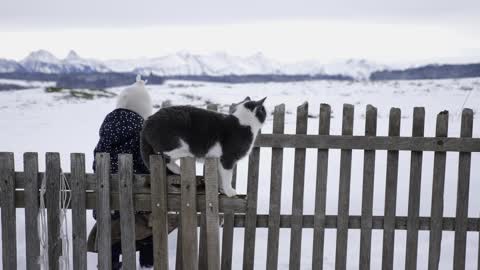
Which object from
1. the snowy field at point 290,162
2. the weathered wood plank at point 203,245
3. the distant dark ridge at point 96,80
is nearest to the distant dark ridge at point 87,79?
the distant dark ridge at point 96,80

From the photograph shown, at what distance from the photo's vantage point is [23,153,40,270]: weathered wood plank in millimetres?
3217

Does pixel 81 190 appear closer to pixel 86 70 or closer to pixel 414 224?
pixel 414 224

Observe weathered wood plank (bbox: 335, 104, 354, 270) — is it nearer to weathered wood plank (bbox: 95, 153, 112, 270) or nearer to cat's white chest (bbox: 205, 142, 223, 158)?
cat's white chest (bbox: 205, 142, 223, 158)

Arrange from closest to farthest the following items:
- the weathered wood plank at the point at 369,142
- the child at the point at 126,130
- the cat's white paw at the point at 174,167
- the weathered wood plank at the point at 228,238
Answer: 1. the cat's white paw at the point at 174,167
2. the child at the point at 126,130
3. the weathered wood plank at the point at 369,142
4. the weathered wood plank at the point at 228,238

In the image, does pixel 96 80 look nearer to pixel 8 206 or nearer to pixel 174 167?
pixel 8 206

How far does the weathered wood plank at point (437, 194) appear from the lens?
13.5ft

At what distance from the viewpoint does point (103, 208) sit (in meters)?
3.22

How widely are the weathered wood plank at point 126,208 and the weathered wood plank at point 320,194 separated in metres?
1.66

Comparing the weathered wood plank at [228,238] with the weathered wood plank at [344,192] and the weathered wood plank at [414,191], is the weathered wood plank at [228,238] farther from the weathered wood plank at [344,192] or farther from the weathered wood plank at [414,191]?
the weathered wood plank at [414,191]

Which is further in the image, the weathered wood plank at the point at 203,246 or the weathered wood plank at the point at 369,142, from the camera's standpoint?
the weathered wood plank at the point at 203,246

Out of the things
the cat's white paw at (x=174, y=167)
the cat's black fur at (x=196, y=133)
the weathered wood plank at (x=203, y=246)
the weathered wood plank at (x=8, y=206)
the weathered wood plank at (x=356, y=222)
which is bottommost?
the weathered wood plank at (x=203, y=246)

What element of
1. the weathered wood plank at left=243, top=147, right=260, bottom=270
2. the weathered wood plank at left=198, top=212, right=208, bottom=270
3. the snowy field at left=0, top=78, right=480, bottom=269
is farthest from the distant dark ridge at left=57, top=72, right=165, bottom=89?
the weathered wood plank at left=243, top=147, right=260, bottom=270

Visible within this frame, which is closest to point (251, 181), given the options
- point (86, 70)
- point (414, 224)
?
point (414, 224)

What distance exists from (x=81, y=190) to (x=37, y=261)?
646mm
